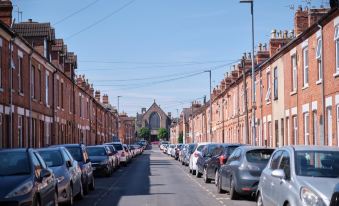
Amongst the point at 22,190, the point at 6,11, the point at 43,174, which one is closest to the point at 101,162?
the point at 6,11

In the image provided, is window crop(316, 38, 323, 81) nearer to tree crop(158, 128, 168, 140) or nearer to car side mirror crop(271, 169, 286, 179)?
car side mirror crop(271, 169, 286, 179)

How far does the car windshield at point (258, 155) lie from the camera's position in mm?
16609

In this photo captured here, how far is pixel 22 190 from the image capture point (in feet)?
34.3

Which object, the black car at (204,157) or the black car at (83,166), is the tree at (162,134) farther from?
the black car at (83,166)

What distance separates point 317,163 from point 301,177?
93cm

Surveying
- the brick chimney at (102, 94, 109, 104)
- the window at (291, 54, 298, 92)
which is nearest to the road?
the window at (291, 54, 298, 92)

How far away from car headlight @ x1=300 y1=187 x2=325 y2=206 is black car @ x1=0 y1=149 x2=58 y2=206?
15.1 feet

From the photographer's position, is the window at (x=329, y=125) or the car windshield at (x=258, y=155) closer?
the car windshield at (x=258, y=155)

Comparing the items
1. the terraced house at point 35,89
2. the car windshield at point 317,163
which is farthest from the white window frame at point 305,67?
the car windshield at point 317,163

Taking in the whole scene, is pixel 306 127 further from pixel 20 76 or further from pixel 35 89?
pixel 35 89

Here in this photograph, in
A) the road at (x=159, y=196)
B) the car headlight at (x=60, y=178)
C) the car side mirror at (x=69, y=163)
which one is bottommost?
the road at (x=159, y=196)

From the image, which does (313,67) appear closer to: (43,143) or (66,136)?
(43,143)

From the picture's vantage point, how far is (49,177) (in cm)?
1273

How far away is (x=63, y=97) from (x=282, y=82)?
17.6 meters
